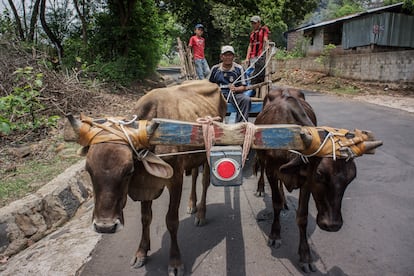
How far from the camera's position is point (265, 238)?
Result: 3516 millimetres

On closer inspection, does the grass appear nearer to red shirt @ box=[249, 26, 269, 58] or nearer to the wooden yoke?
the wooden yoke

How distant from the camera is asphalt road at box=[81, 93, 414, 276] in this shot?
9.92 ft

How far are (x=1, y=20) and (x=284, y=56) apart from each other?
20.8m

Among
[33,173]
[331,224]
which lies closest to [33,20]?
[33,173]

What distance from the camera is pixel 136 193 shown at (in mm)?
2723

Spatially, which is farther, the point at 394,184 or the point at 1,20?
the point at 1,20

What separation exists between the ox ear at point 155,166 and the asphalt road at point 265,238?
1248 mm

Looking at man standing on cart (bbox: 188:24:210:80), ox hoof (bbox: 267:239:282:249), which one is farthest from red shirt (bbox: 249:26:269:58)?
ox hoof (bbox: 267:239:282:249)

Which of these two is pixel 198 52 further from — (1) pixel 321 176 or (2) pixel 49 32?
(1) pixel 321 176

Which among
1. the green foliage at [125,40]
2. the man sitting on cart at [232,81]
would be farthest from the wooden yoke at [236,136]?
the green foliage at [125,40]

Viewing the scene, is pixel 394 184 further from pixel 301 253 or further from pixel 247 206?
pixel 301 253

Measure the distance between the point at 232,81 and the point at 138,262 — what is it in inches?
131

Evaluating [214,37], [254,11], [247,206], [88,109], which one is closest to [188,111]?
[247,206]

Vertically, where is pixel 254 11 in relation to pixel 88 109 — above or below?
above
